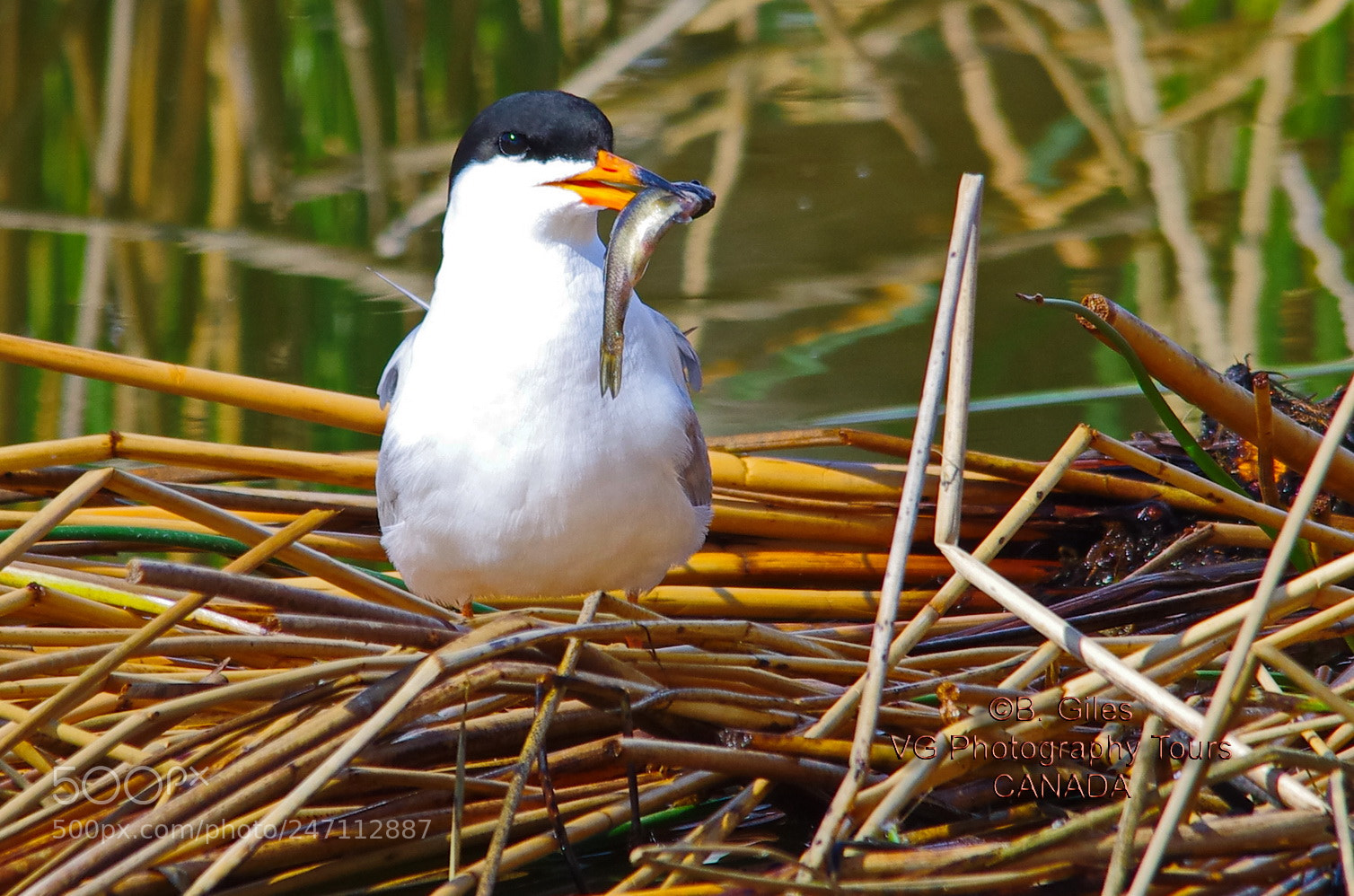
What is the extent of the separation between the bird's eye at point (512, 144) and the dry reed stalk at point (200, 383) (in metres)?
0.79

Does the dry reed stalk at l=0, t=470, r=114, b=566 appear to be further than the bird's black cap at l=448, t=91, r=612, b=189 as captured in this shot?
No

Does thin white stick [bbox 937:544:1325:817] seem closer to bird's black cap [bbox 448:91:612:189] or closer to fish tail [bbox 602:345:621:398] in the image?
fish tail [bbox 602:345:621:398]

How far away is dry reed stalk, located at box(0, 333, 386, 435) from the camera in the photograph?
2771 millimetres

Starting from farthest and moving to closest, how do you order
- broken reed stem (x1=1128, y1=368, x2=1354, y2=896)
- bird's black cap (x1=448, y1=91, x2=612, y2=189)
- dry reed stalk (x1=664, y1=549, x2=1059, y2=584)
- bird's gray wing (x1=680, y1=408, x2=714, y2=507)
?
1. dry reed stalk (x1=664, y1=549, x2=1059, y2=584)
2. bird's gray wing (x1=680, y1=408, x2=714, y2=507)
3. bird's black cap (x1=448, y1=91, x2=612, y2=189)
4. broken reed stem (x1=1128, y1=368, x2=1354, y2=896)

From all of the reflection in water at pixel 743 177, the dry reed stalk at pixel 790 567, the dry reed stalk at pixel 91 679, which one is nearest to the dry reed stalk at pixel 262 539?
the dry reed stalk at pixel 91 679

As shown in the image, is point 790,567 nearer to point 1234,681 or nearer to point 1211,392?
point 1211,392

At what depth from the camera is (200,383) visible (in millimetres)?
2977

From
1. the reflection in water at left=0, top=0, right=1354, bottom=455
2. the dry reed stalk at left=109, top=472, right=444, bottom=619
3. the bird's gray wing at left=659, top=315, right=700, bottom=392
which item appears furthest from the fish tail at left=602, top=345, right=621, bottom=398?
the reflection in water at left=0, top=0, right=1354, bottom=455

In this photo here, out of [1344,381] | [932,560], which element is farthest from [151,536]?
[1344,381]

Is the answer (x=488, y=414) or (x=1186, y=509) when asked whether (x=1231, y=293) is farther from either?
(x=488, y=414)

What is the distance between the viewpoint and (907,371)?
175 inches

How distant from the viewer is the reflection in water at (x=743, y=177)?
15.0ft

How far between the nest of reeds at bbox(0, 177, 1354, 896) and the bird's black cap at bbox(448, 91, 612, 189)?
758 millimetres

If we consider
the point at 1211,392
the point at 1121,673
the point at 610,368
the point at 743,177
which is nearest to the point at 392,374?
the point at 610,368
